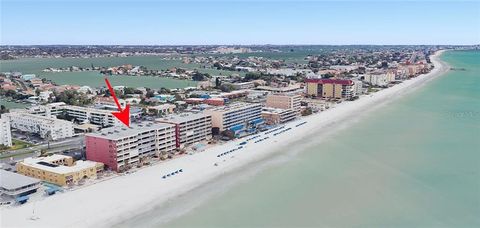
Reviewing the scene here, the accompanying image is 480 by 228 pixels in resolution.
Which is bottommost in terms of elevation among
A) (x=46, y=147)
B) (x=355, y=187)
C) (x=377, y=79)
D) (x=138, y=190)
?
(x=355, y=187)

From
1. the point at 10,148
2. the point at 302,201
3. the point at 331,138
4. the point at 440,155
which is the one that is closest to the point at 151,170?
the point at 302,201

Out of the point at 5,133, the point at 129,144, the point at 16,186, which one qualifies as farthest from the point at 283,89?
the point at 16,186

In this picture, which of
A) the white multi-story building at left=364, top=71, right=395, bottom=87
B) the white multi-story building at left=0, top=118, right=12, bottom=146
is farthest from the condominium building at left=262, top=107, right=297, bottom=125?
the white multi-story building at left=364, top=71, right=395, bottom=87

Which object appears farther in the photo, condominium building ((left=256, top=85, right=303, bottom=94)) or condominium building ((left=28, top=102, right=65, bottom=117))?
condominium building ((left=256, top=85, right=303, bottom=94))

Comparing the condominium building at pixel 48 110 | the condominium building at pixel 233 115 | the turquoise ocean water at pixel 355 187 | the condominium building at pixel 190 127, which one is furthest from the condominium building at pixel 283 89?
the condominium building at pixel 48 110

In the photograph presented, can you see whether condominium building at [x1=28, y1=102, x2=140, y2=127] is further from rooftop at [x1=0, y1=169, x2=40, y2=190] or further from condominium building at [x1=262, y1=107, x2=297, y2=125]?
rooftop at [x1=0, y1=169, x2=40, y2=190]

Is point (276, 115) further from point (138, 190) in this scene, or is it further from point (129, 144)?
point (138, 190)

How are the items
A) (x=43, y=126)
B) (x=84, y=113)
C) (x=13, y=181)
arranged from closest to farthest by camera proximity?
(x=13, y=181) → (x=43, y=126) → (x=84, y=113)
